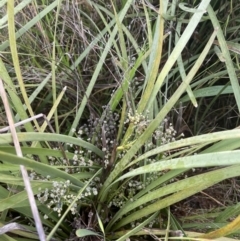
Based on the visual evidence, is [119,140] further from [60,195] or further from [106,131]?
[60,195]

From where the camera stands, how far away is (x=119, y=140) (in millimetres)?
692

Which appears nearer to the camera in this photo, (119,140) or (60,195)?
(60,195)

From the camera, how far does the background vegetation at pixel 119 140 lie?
53 centimetres

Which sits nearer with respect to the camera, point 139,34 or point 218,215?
point 218,215

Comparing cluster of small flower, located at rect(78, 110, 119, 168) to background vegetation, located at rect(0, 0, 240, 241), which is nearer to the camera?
background vegetation, located at rect(0, 0, 240, 241)

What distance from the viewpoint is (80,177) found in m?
0.63

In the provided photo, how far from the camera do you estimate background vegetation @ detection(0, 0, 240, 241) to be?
1.74 feet

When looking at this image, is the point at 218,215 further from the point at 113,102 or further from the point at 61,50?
the point at 61,50

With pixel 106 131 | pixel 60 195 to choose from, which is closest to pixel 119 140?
pixel 106 131

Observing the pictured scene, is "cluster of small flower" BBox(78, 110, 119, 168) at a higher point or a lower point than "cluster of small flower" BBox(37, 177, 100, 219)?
higher

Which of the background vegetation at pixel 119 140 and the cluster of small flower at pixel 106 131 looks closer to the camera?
the background vegetation at pixel 119 140

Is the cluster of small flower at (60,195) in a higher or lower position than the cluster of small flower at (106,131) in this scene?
lower

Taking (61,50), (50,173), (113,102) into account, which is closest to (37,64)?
(61,50)

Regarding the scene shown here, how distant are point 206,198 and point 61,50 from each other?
1.30ft
